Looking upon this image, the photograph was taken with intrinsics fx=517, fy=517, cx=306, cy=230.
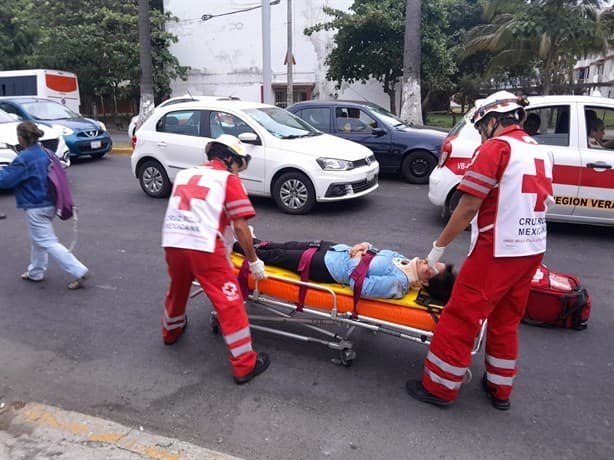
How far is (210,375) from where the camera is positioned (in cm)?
370

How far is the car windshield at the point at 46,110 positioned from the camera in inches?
515

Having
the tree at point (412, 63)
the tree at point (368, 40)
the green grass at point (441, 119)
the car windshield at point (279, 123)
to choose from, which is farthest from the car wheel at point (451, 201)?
the green grass at point (441, 119)

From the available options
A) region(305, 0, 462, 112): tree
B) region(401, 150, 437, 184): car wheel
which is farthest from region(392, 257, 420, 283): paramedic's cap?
region(305, 0, 462, 112): tree

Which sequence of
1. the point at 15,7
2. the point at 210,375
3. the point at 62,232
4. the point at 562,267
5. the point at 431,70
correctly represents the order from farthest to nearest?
1. the point at 15,7
2. the point at 431,70
3. the point at 62,232
4. the point at 562,267
5. the point at 210,375

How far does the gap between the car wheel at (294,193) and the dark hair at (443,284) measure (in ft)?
14.1

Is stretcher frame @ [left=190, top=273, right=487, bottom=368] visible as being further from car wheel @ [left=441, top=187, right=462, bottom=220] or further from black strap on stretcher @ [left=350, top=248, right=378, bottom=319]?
car wheel @ [left=441, top=187, right=462, bottom=220]

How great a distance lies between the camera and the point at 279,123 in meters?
8.53

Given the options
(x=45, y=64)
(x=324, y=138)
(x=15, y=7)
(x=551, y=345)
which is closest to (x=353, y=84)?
(x=45, y=64)

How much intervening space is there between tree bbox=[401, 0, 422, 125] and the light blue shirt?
10.8m

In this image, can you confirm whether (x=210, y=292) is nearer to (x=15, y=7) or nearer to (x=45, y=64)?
(x=45, y=64)

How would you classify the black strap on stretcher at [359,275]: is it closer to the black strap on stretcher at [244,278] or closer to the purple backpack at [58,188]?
the black strap on stretcher at [244,278]

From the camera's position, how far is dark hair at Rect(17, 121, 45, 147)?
4.89 m

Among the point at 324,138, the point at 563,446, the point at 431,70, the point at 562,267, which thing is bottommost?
the point at 563,446

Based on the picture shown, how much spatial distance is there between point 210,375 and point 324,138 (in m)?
5.56
